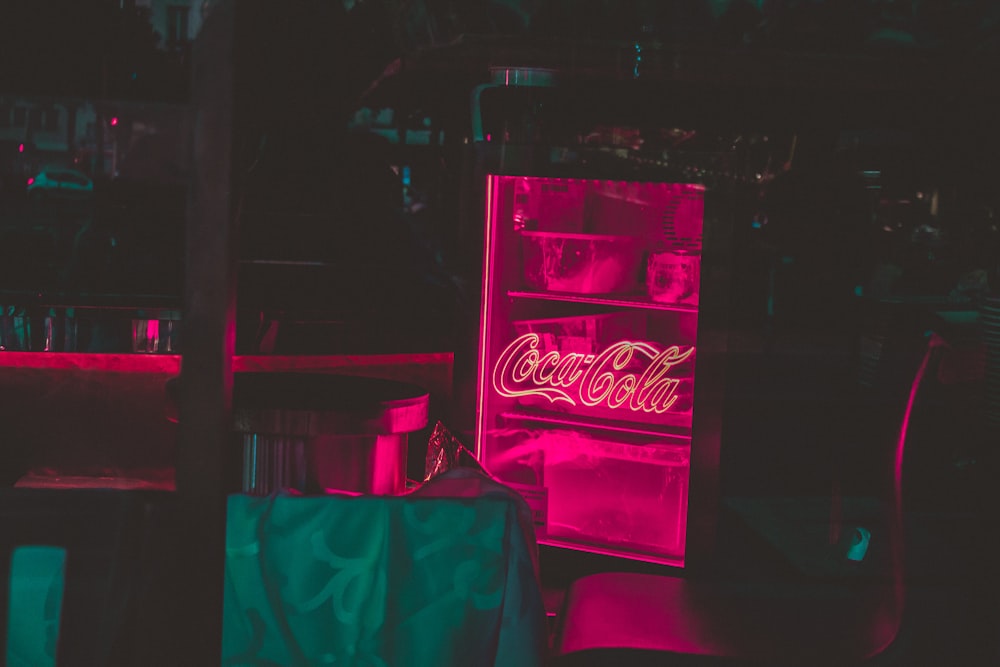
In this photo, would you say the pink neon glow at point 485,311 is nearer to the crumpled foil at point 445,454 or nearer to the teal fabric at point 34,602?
the crumpled foil at point 445,454

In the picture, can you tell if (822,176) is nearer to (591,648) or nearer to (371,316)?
(371,316)

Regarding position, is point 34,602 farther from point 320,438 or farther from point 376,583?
point 320,438

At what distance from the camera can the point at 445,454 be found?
303cm

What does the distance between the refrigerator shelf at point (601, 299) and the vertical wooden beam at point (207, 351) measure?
2.59m

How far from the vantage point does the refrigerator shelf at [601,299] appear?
4.30m

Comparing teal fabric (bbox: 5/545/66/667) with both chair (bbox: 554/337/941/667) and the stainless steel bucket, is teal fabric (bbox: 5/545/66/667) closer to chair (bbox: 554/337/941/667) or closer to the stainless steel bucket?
the stainless steel bucket

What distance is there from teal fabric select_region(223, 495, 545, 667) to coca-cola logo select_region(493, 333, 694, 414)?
93.7 inches

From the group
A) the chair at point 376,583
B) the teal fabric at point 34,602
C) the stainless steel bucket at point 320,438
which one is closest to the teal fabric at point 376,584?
the chair at point 376,583

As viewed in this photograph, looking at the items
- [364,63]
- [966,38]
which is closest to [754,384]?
[364,63]

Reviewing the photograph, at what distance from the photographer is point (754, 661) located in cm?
244

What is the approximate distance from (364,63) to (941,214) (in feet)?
40.5

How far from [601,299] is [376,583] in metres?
2.54

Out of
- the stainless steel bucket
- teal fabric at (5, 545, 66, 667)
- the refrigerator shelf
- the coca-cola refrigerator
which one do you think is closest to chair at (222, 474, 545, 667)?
teal fabric at (5, 545, 66, 667)

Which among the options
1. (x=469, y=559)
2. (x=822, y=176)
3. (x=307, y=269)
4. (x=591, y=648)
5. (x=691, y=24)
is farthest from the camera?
(x=822, y=176)
